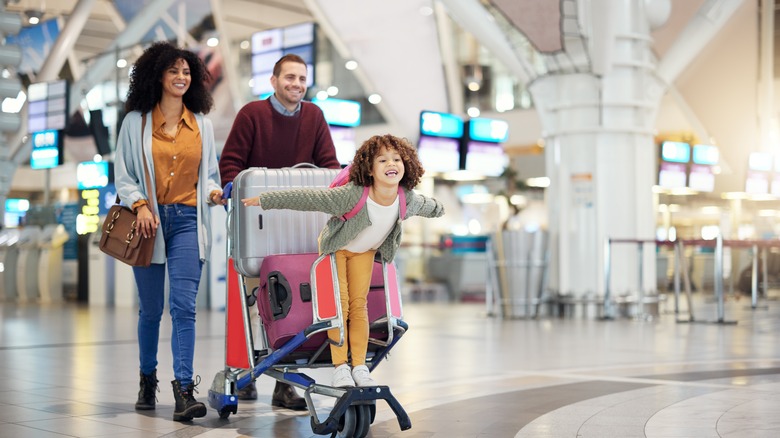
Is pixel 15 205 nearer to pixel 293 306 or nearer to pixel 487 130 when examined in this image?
pixel 487 130

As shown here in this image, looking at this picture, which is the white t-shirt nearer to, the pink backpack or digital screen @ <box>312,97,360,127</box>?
the pink backpack

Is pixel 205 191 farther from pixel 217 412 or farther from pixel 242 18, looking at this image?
pixel 242 18

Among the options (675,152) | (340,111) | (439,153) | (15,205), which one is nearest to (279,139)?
(340,111)

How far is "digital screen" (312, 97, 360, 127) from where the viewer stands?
1905 centimetres

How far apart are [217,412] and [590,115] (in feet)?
30.2

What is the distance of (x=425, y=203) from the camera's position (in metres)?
4.22

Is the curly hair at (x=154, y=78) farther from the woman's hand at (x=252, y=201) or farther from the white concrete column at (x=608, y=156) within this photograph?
the white concrete column at (x=608, y=156)

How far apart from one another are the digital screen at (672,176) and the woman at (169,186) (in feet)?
57.6

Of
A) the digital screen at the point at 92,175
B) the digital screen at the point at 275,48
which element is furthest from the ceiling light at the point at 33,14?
the digital screen at the point at 92,175

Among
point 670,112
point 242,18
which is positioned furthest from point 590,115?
point 242,18

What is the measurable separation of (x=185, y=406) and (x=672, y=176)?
1839 centimetres

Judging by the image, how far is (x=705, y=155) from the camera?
22453 mm

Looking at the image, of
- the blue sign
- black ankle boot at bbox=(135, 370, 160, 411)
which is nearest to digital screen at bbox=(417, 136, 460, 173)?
the blue sign

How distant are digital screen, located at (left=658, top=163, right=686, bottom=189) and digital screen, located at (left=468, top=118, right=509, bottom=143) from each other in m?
3.44
